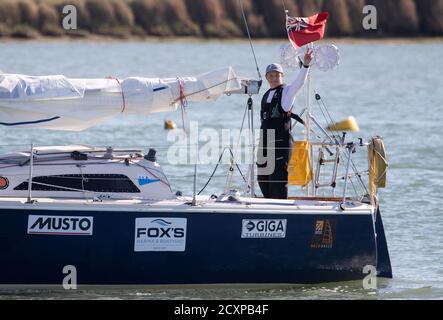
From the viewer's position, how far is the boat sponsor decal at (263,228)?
49.6 feet

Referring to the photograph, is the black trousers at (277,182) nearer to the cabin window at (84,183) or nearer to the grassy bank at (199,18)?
the cabin window at (84,183)

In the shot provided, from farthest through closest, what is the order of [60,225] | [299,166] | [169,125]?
[169,125], [299,166], [60,225]

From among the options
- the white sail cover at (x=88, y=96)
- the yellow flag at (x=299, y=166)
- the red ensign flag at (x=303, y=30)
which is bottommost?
the yellow flag at (x=299, y=166)

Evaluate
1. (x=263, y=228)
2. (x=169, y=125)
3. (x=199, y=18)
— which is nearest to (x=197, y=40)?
(x=199, y=18)

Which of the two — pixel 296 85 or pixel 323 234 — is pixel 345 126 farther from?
pixel 323 234

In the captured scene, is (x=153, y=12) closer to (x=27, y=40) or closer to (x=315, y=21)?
(x=27, y=40)

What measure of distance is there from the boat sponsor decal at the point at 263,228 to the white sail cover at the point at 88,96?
67.6 inches

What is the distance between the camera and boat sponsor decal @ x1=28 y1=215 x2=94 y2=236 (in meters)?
14.7

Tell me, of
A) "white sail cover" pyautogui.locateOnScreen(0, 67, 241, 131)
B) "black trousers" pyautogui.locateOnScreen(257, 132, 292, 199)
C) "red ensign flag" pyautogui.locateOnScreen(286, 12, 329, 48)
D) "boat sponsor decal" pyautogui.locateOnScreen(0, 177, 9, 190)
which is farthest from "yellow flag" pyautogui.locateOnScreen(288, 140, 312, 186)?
"boat sponsor decal" pyautogui.locateOnScreen(0, 177, 9, 190)

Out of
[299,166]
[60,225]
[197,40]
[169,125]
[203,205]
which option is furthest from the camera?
[197,40]

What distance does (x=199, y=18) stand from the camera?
2589 inches

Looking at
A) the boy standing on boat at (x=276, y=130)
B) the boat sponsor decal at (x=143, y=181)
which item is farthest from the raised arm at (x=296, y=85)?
the boat sponsor decal at (x=143, y=181)

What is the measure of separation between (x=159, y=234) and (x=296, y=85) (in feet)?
7.77

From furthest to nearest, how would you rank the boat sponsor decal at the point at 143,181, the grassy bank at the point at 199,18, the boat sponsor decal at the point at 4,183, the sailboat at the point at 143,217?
the grassy bank at the point at 199,18 < the boat sponsor decal at the point at 143,181 < the boat sponsor decal at the point at 4,183 < the sailboat at the point at 143,217
